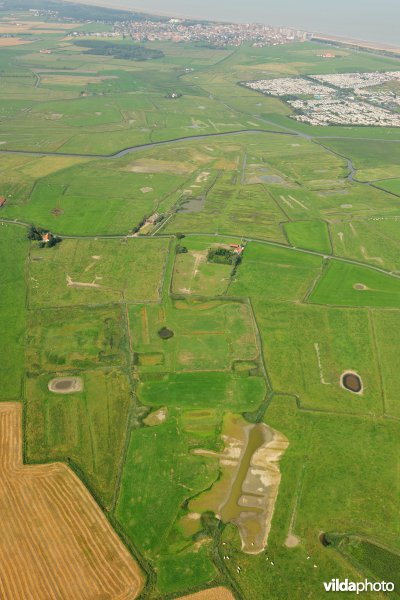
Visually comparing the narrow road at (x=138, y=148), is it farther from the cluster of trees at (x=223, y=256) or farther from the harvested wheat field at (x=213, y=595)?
the harvested wheat field at (x=213, y=595)

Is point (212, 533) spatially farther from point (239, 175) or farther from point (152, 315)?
point (239, 175)

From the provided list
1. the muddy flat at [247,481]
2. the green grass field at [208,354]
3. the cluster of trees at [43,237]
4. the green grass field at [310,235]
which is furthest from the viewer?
the green grass field at [310,235]

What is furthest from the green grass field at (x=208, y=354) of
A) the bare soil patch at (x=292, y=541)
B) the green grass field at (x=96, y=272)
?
the green grass field at (x=96, y=272)

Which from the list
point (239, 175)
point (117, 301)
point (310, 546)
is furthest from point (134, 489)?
point (239, 175)

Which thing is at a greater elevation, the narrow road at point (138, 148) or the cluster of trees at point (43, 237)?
the narrow road at point (138, 148)

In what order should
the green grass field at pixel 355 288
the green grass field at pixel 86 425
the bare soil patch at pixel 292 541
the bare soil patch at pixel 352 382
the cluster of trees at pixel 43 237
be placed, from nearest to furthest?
1. the bare soil patch at pixel 292 541
2. the green grass field at pixel 86 425
3. the bare soil patch at pixel 352 382
4. the green grass field at pixel 355 288
5. the cluster of trees at pixel 43 237

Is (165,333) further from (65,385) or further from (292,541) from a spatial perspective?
(292,541)
